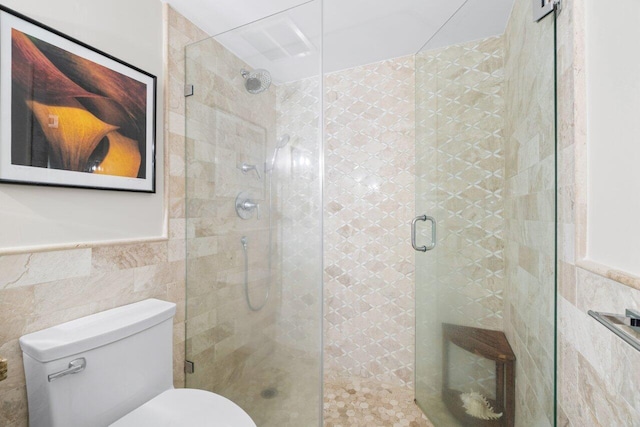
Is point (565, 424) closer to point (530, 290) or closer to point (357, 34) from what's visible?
point (530, 290)

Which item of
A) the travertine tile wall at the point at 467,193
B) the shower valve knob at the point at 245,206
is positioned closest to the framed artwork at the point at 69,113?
the shower valve knob at the point at 245,206

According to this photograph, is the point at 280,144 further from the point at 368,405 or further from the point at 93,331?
the point at 368,405

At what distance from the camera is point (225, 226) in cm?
154

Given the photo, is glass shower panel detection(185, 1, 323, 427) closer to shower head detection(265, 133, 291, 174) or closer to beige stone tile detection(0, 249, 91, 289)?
shower head detection(265, 133, 291, 174)

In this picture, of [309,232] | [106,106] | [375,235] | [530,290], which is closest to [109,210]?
[106,106]

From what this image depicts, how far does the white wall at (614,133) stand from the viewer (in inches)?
23.9

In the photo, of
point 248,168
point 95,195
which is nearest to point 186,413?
point 95,195

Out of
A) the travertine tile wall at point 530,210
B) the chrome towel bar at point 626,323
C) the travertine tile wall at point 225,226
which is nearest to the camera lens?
the chrome towel bar at point 626,323

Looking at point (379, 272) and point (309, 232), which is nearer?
point (309, 232)

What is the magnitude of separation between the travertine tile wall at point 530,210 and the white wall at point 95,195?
1.74 metres

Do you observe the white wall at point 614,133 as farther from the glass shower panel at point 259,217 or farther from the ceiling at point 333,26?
the glass shower panel at point 259,217

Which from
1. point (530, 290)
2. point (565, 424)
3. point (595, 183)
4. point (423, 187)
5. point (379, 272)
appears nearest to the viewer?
point (595, 183)

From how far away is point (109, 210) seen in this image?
4.14 ft

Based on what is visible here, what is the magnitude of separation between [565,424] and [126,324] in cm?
163
